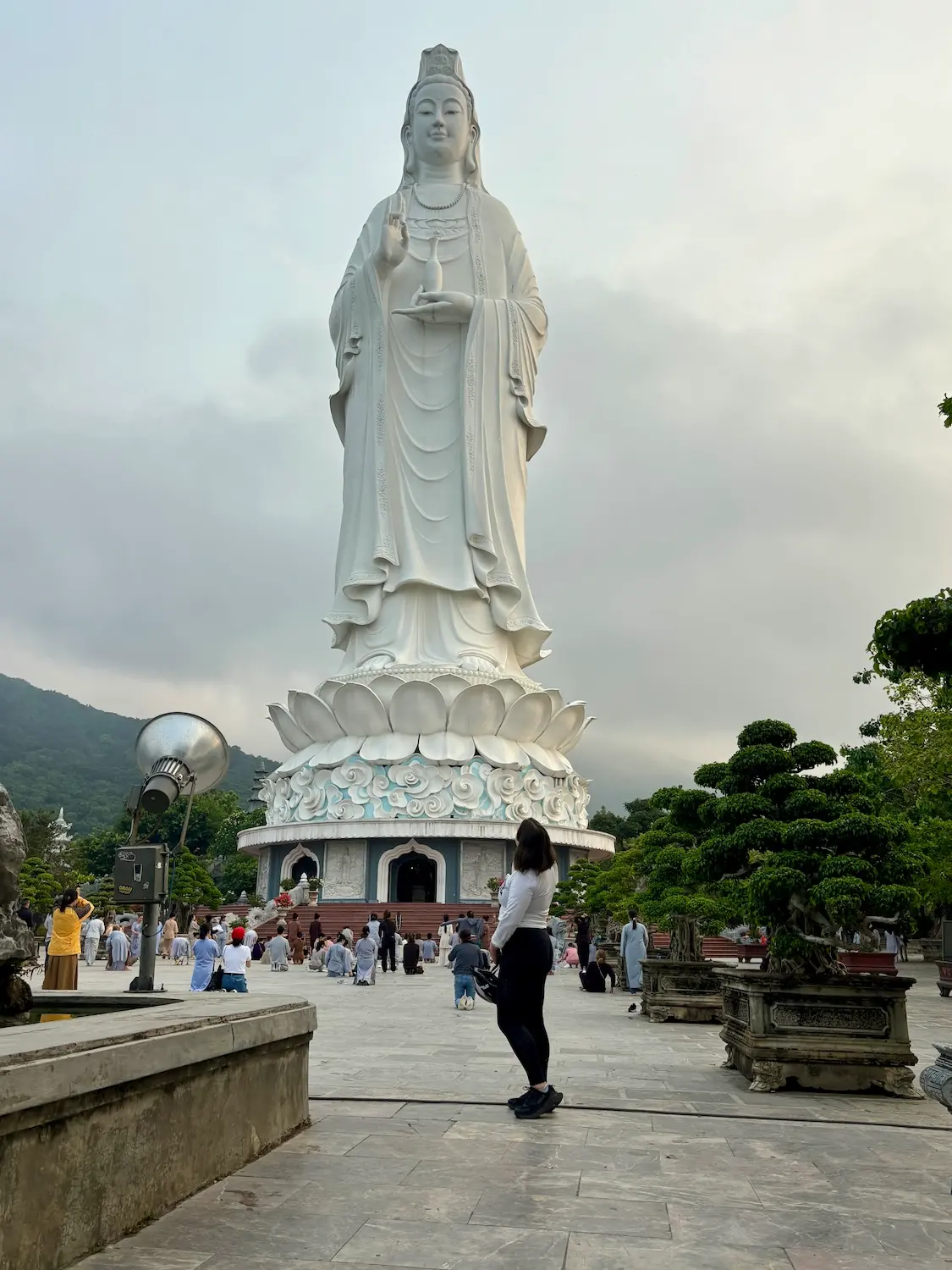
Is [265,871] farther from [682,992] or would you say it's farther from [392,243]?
[682,992]

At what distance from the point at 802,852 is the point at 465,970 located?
6.27 metres

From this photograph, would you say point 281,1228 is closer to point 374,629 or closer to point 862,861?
point 862,861

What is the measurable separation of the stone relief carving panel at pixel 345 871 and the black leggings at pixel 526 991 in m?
23.7

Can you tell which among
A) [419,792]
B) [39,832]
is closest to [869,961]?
[419,792]

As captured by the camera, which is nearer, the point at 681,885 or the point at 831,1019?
the point at 831,1019

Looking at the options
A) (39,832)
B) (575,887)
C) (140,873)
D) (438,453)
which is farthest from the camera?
(39,832)

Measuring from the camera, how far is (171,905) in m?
31.2

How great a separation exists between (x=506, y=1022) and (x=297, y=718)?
26.0 m

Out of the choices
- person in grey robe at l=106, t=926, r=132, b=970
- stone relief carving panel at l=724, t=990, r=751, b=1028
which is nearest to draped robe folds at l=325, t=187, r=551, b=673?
person in grey robe at l=106, t=926, r=132, b=970

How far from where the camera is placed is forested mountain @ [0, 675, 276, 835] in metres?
98.1

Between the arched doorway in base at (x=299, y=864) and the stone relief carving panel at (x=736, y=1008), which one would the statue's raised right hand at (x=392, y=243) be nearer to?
the arched doorway in base at (x=299, y=864)

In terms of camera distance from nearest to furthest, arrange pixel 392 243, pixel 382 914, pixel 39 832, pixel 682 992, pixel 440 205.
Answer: pixel 682 992 → pixel 382 914 → pixel 392 243 → pixel 440 205 → pixel 39 832

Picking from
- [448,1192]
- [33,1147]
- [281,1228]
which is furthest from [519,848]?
[33,1147]

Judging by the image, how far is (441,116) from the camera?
31.1 meters
